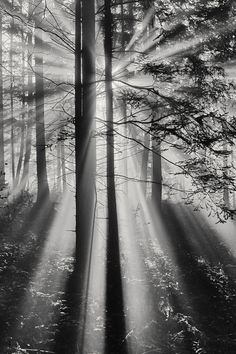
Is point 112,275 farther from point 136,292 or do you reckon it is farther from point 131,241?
point 131,241

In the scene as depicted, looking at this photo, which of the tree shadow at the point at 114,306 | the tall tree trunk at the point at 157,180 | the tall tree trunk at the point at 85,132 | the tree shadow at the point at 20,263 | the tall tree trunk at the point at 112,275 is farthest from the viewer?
the tall tree trunk at the point at 157,180

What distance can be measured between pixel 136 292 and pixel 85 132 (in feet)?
13.9

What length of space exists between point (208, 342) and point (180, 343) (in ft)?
1.79

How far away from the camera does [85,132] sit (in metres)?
8.88

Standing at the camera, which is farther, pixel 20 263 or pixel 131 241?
pixel 131 241

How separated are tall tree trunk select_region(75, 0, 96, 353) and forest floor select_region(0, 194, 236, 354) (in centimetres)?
95

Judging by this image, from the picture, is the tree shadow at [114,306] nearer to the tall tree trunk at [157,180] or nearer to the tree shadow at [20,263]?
the tree shadow at [20,263]

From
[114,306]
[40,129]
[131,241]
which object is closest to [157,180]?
[131,241]

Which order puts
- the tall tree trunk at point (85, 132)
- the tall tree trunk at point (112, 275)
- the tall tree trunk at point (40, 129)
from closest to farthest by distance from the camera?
1. the tall tree trunk at point (112, 275)
2. the tall tree trunk at point (85, 132)
3. the tall tree trunk at point (40, 129)

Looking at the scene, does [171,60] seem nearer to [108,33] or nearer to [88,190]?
[108,33]

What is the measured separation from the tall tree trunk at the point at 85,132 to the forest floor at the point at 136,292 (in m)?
0.95

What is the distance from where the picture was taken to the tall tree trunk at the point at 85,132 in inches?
345

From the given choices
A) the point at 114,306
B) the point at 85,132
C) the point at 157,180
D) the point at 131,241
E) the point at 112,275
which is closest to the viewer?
the point at 114,306

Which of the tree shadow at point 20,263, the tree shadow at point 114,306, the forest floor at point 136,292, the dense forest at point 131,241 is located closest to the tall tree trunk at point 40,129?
the dense forest at point 131,241
